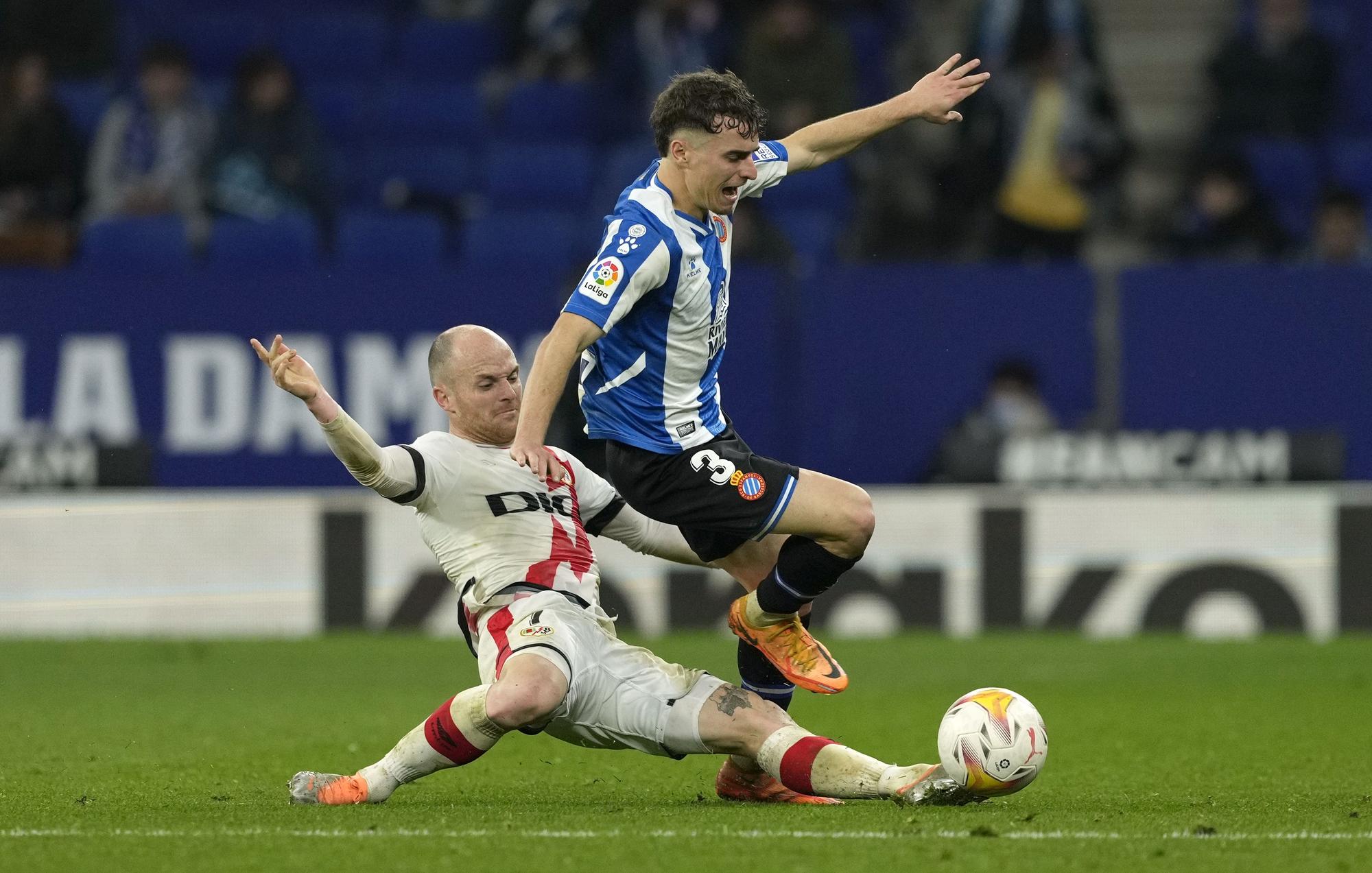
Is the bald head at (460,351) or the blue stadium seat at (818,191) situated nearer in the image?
the bald head at (460,351)

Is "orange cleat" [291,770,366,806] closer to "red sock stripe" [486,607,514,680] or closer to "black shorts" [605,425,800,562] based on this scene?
"red sock stripe" [486,607,514,680]

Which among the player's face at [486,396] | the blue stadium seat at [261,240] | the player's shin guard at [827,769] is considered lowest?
the player's shin guard at [827,769]

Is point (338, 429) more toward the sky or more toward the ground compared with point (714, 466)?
more toward the sky

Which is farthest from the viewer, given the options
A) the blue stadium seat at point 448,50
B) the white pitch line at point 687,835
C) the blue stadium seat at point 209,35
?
the blue stadium seat at point 448,50

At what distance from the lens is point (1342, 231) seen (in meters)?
12.9

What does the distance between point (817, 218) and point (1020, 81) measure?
1.67m

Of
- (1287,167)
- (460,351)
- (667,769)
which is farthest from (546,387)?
(1287,167)

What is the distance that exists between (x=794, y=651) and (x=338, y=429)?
61.1 inches

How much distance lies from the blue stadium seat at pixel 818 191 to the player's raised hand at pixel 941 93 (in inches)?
297

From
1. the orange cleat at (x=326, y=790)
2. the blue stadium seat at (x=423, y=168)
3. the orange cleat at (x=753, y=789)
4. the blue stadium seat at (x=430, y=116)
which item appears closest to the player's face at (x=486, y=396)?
the orange cleat at (x=326, y=790)

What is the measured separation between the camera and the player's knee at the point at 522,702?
→ 559cm

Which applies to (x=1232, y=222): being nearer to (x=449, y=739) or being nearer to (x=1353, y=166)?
(x=1353, y=166)

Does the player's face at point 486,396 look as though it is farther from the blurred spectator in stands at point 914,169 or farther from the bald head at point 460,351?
the blurred spectator in stands at point 914,169

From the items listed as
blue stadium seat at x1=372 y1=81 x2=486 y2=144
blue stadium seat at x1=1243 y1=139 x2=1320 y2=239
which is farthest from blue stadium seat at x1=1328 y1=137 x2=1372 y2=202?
blue stadium seat at x1=372 y1=81 x2=486 y2=144
